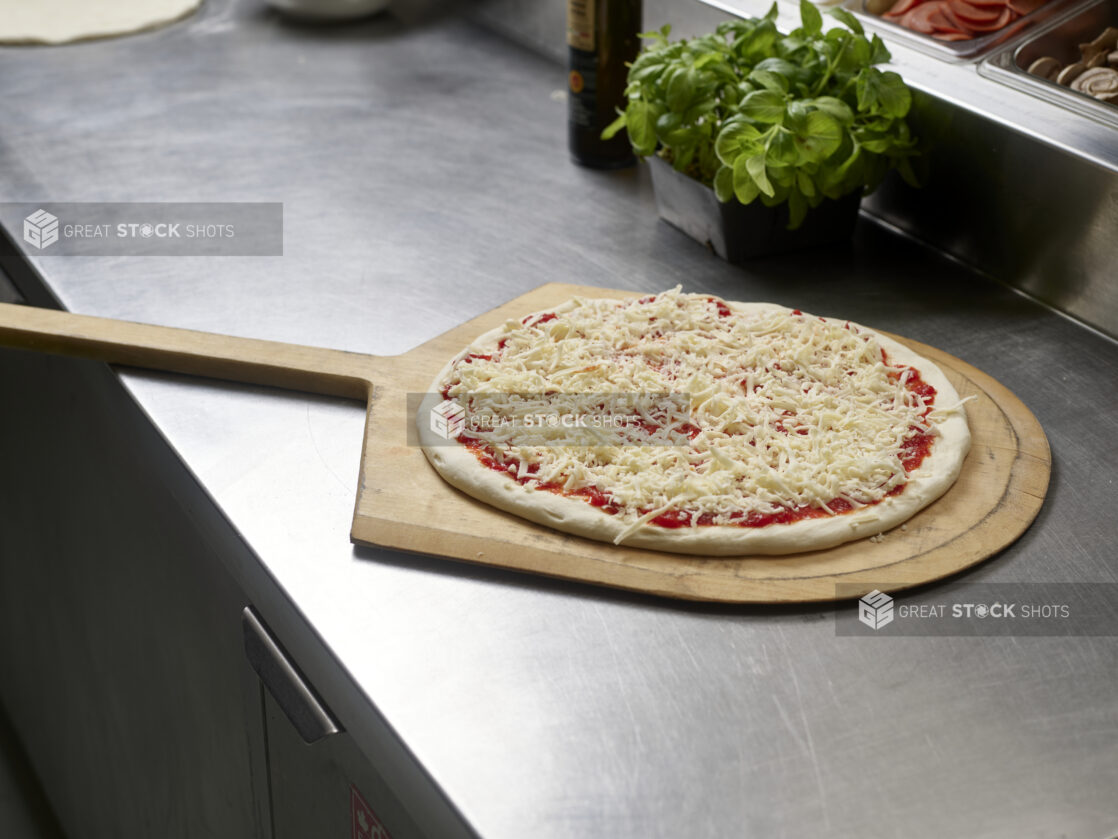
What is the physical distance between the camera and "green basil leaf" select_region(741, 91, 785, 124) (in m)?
1.23

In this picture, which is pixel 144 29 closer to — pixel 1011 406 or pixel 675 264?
pixel 675 264

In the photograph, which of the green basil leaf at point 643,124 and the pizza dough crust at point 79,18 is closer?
the green basil leaf at point 643,124

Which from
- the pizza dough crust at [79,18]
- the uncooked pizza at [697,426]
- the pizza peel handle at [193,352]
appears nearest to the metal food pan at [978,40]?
the uncooked pizza at [697,426]

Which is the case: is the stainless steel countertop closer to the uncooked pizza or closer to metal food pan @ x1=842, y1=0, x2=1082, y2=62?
the uncooked pizza

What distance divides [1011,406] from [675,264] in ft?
1.55

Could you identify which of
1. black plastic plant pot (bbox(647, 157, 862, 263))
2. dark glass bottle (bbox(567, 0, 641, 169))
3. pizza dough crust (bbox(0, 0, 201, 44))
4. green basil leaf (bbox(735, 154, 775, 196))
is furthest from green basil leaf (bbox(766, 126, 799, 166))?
pizza dough crust (bbox(0, 0, 201, 44))

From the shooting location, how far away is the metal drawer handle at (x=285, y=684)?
854 mm

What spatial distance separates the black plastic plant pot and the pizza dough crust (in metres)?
1.36

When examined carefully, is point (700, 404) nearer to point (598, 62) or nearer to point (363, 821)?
point (363, 821)

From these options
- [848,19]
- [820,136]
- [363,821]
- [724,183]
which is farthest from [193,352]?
[848,19]

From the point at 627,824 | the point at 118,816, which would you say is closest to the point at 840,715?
the point at 627,824

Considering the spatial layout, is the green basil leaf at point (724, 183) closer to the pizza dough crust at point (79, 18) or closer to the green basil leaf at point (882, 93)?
the green basil leaf at point (882, 93)

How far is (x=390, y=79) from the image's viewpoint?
203 cm

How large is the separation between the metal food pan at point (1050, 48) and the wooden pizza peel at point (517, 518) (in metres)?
0.39
